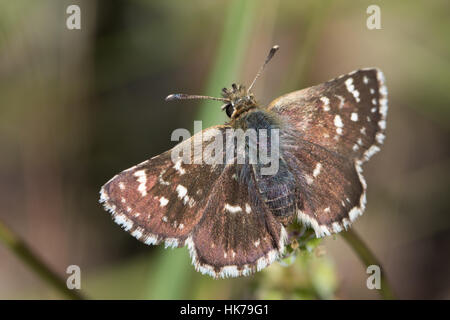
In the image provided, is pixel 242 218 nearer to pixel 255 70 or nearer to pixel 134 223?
pixel 134 223

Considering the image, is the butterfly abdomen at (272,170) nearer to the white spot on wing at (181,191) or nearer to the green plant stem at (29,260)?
the white spot on wing at (181,191)

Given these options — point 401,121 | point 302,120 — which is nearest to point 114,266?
point 302,120

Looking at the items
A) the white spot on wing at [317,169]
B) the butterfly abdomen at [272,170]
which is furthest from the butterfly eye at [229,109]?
the white spot on wing at [317,169]

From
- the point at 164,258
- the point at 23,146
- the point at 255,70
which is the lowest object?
the point at 164,258

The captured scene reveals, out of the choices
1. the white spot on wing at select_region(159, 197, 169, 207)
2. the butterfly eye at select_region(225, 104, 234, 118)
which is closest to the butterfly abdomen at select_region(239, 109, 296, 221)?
the butterfly eye at select_region(225, 104, 234, 118)

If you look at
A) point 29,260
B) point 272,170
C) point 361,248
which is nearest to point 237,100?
point 272,170

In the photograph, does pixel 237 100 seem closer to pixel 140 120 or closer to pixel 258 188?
pixel 258 188

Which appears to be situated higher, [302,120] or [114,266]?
[302,120]
